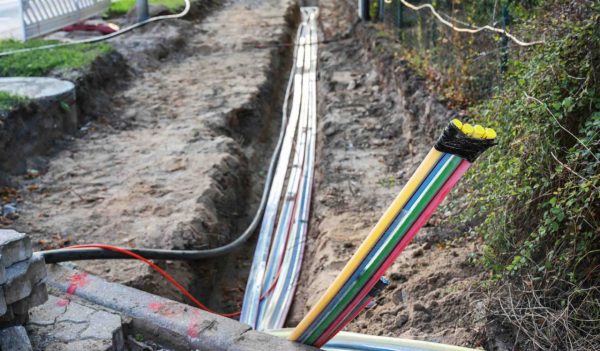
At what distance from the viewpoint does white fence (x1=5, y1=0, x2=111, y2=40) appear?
9.24 meters

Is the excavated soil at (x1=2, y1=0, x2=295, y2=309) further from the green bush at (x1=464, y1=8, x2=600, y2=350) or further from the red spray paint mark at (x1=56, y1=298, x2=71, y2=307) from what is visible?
the green bush at (x1=464, y1=8, x2=600, y2=350)

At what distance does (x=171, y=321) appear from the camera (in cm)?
362

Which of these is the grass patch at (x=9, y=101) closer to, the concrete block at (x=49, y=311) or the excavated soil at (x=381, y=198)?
the excavated soil at (x=381, y=198)

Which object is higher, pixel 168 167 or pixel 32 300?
pixel 32 300

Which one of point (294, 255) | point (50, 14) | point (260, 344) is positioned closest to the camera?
point (260, 344)

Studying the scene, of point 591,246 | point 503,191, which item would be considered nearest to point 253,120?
point 503,191

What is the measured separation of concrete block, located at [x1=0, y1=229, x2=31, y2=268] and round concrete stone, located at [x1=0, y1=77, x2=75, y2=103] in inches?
152

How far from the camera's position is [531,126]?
349 cm

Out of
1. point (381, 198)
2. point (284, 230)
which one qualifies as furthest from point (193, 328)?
point (381, 198)

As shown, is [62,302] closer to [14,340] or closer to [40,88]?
[14,340]

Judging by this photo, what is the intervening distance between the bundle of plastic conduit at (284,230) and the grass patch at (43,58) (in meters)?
2.64

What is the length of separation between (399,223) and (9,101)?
4846mm

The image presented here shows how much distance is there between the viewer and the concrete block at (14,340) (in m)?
3.05

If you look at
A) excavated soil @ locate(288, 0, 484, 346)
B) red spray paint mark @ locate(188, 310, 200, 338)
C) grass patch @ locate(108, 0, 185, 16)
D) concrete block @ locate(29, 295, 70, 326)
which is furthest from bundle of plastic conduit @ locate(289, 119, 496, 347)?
grass patch @ locate(108, 0, 185, 16)
